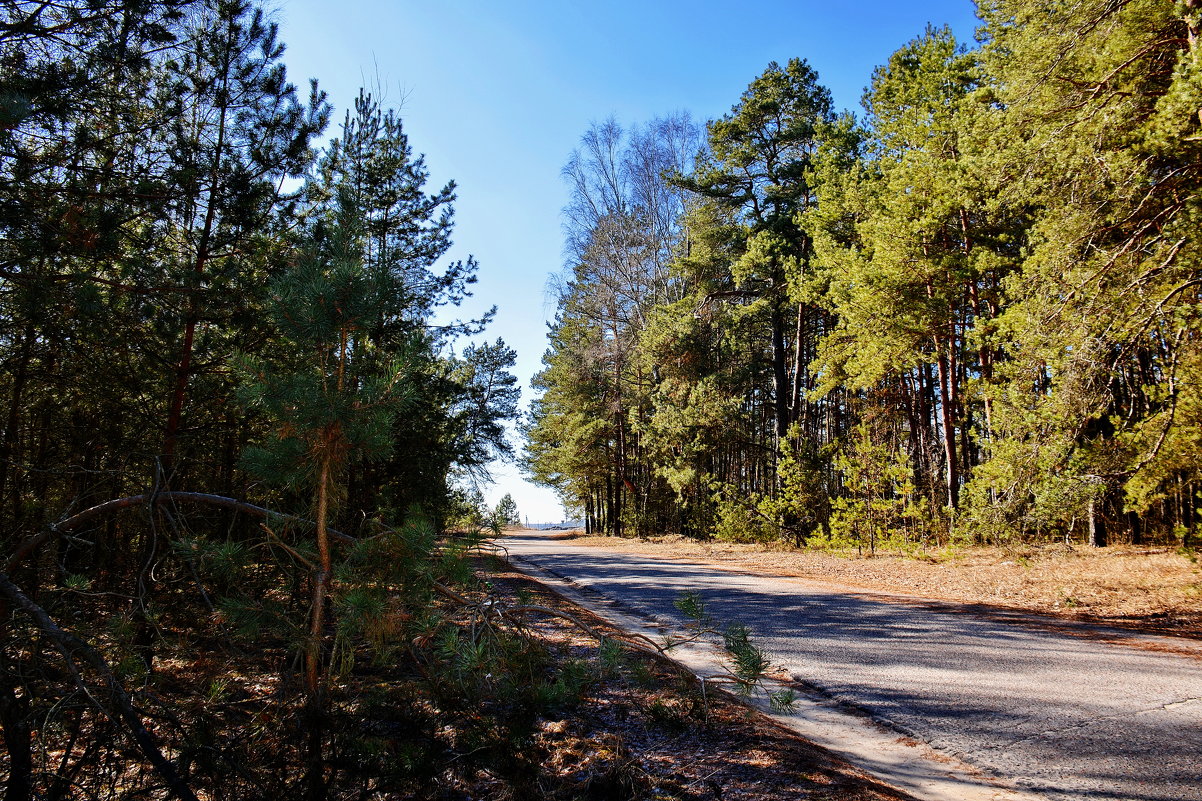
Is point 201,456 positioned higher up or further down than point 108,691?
higher up

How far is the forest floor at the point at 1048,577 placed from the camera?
8.38m

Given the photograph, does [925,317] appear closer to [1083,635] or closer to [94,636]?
[1083,635]

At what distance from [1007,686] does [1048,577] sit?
7086 millimetres

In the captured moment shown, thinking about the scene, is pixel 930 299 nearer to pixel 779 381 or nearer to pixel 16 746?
pixel 779 381

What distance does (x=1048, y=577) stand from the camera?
417 inches

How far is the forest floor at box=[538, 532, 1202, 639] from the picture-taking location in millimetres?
8375

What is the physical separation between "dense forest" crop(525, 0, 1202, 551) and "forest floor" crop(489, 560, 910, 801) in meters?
7.39

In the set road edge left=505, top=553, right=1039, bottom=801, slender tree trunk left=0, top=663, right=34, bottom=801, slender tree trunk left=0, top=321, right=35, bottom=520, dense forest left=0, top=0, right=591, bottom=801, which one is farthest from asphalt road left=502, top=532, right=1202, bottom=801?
slender tree trunk left=0, top=321, right=35, bottom=520

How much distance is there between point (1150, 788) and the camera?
3.17 metres

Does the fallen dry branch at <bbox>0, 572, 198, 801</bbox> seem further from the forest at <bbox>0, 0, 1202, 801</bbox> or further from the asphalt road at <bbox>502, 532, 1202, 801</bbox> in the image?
the asphalt road at <bbox>502, 532, 1202, 801</bbox>

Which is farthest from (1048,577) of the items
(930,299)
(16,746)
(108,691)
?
(16,746)

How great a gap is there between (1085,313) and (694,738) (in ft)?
27.8

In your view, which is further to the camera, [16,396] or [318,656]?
[16,396]

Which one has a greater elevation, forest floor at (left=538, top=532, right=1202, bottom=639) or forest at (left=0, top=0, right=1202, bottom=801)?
forest at (left=0, top=0, right=1202, bottom=801)
